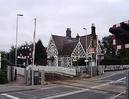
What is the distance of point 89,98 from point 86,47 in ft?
185

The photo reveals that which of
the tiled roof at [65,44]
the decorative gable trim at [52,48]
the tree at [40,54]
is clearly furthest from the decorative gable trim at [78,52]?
the tree at [40,54]

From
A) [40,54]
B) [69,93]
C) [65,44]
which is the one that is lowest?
[69,93]

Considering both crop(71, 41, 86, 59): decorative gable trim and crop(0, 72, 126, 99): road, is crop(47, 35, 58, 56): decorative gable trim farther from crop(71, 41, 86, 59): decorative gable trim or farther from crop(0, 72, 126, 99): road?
A: crop(0, 72, 126, 99): road

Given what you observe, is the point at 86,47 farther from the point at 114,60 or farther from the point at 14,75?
the point at 14,75

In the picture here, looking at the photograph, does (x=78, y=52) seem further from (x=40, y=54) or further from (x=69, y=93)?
(x=69, y=93)

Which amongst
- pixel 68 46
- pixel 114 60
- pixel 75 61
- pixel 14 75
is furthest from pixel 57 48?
pixel 14 75

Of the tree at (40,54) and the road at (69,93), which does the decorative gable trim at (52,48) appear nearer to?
the tree at (40,54)

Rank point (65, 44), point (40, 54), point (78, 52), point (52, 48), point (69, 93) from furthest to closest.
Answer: point (52, 48), point (65, 44), point (40, 54), point (78, 52), point (69, 93)

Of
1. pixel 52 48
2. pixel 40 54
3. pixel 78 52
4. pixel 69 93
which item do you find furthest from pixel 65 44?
pixel 69 93

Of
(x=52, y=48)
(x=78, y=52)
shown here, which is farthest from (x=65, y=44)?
(x=78, y=52)

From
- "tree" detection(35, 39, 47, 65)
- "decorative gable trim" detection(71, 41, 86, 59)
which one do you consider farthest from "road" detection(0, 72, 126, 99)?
"tree" detection(35, 39, 47, 65)

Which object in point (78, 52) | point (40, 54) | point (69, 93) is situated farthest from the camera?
point (40, 54)

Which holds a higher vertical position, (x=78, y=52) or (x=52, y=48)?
(x=52, y=48)

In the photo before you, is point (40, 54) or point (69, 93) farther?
point (40, 54)
